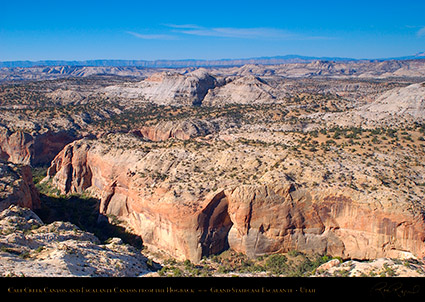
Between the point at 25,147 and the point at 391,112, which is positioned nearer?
the point at 391,112

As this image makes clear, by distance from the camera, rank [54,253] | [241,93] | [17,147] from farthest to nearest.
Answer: [241,93] < [17,147] < [54,253]

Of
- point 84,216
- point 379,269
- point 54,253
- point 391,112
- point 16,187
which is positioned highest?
point 391,112

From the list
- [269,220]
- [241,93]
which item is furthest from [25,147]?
[241,93]

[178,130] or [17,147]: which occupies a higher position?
[178,130]

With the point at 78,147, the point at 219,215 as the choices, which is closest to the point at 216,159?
the point at 219,215

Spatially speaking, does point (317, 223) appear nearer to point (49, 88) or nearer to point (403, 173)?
point (403, 173)

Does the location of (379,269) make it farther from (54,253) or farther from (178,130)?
(178,130)
